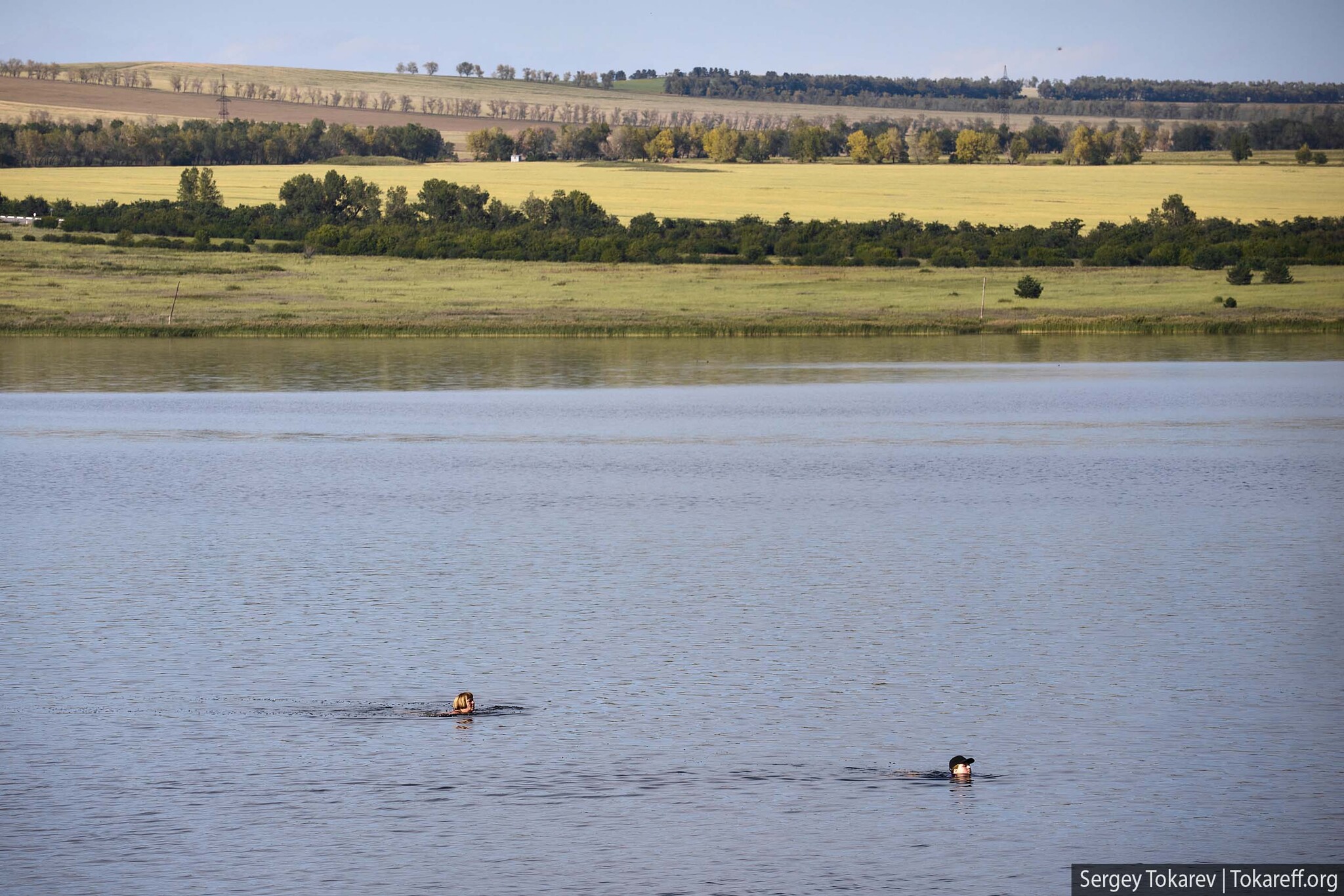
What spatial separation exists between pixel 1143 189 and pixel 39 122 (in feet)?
311

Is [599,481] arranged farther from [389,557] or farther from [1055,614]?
[1055,614]

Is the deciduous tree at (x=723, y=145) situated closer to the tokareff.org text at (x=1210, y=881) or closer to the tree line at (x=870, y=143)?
the tree line at (x=870, y=143)

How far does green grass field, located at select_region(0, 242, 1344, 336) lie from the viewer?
245 feet

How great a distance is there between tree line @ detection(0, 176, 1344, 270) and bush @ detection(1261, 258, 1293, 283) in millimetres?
2053

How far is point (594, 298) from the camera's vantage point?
80.9 m

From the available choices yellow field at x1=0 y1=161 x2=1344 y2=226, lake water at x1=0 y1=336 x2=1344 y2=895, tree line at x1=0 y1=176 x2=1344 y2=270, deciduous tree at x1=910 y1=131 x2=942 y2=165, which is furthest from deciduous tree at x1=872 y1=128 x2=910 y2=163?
lake water at x1=0 y1=336 x2=1344 y2=895

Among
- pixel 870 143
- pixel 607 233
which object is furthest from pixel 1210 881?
pixel 870 143

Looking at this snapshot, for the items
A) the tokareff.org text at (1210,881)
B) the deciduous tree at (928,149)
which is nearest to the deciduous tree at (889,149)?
the deciduous tree at (928,149)

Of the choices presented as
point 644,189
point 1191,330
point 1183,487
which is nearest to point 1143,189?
point 644,189

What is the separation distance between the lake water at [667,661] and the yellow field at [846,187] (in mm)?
70815

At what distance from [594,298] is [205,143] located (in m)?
79.0

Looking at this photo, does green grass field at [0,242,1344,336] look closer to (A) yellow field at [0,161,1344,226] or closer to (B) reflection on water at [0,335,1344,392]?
(B) reflection on water at [0,335,1344,392]

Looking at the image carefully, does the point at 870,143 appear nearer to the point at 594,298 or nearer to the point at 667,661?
the point at 594,298

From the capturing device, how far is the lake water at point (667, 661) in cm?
1249
